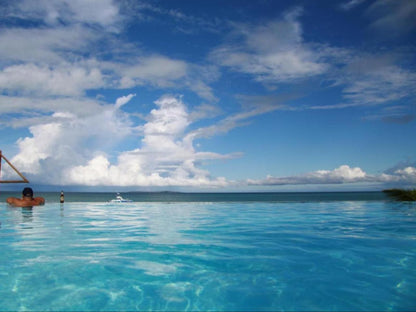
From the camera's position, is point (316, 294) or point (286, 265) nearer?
point (316, 294)

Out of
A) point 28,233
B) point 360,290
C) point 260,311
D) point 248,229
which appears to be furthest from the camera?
point 248,229

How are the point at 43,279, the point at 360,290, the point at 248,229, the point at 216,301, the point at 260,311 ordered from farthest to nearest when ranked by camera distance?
the point at 248,229 < the point at 43,279 < the point at 360,290 < the point at 216,301 < the point at 260,311

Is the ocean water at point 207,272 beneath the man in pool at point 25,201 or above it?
beneath

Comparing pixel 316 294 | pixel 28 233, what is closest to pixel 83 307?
pixel 316 294

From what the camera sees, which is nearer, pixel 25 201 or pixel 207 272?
pixel 207 272

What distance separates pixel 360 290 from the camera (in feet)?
35.7

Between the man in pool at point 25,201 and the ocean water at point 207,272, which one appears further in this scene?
the man in pool at point 25,201

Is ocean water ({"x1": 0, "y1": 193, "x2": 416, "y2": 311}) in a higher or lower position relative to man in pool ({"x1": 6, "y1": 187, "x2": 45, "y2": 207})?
lower

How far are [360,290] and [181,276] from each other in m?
6.53

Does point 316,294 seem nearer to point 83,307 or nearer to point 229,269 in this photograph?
point 229,269

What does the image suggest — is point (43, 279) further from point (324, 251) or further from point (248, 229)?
point (248, 229)

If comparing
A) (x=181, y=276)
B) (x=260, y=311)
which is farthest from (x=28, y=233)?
(x=260, y=311)

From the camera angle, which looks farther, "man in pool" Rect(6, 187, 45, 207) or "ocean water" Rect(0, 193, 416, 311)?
"man in pool" Rect(6, 187, 45, 207)

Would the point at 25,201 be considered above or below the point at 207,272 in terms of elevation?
above
